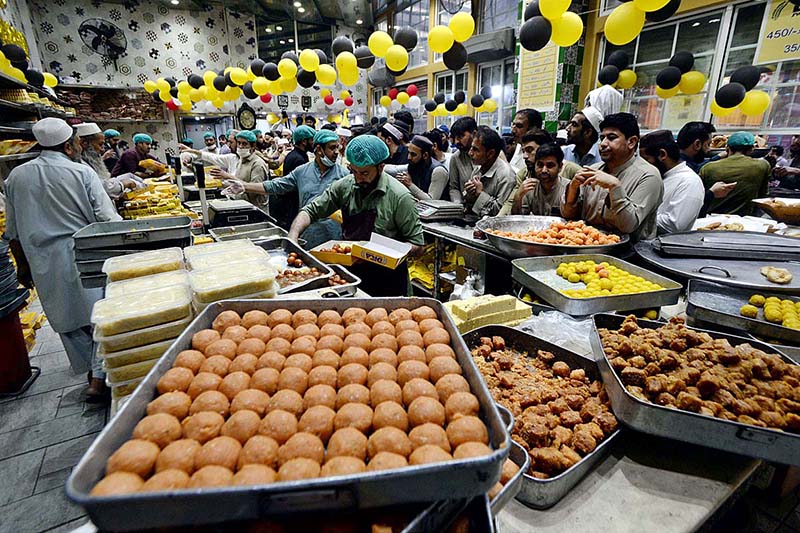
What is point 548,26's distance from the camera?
17.2 ft

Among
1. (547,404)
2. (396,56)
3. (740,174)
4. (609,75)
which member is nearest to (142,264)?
(547,404)

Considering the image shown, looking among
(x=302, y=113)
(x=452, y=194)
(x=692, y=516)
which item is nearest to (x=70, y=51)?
(x=302, y=113)

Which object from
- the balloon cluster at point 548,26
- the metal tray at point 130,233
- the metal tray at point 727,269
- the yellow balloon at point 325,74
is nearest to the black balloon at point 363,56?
the yellow balloon at point 325,74

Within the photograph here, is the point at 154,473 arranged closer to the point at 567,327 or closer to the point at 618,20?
the point at 567,327

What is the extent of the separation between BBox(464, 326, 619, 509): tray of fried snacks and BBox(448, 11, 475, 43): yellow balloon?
254 inches

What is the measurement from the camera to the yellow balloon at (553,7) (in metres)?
4.82

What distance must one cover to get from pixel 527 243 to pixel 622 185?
85cm

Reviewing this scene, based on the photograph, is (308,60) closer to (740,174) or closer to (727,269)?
(740,174)

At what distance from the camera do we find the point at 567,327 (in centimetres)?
199

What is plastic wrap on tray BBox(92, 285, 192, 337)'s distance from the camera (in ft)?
4.42

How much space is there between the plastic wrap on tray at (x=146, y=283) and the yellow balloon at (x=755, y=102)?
777cm

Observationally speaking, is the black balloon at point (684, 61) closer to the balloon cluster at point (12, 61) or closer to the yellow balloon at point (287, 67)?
the yellow balloon at point (287, 67)

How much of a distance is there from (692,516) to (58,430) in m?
3.85

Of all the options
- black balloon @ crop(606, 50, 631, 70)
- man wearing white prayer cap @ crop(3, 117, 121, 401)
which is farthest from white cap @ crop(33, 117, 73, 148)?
black balloon @ crop(606, 50, 631, 70)
